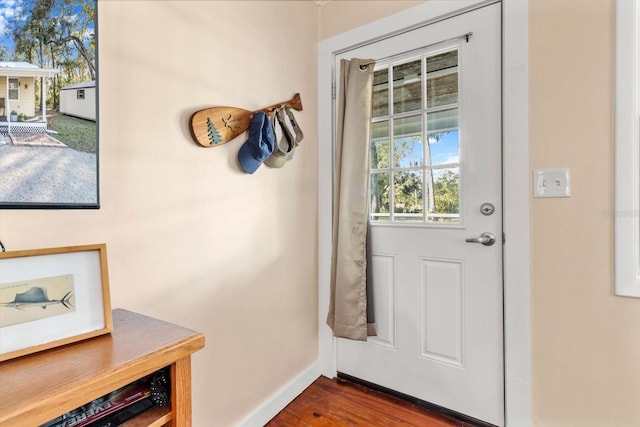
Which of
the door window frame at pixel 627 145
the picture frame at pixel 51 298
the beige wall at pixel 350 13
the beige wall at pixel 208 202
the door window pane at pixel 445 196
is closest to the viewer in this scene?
the picture frame at pixel 51 298

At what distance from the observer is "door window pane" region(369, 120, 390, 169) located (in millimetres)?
1750

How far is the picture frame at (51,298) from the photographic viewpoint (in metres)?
0.65

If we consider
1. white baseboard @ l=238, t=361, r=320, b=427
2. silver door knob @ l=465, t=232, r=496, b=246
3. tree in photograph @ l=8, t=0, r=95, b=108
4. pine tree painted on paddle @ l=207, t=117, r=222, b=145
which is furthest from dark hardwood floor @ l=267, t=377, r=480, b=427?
tree in photograph @ l=8, t=0, r=95, b=108

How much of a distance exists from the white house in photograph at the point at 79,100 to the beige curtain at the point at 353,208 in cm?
113

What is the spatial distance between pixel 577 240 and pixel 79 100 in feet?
5.92

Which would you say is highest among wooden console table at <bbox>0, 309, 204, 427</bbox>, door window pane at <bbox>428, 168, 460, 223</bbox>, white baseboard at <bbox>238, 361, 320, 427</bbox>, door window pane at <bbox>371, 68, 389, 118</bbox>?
door window pane at <bbox>371, 68, 389, 118</bbox>

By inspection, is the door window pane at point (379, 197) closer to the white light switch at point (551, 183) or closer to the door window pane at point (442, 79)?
the door window pane at point (442, 79)

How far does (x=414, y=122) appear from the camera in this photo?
1658 millimetres

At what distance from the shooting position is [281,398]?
164 centimetres

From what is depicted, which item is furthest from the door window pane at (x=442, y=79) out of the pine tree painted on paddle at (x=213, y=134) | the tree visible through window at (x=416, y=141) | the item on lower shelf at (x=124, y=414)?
the item on lower shelf at (x=124, y=414)

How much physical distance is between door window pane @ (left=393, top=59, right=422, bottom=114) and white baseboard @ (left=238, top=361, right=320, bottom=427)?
1549 millimetres

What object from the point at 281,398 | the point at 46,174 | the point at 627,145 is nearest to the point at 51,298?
the point at 46,174

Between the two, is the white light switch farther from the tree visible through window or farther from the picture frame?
the picture frame

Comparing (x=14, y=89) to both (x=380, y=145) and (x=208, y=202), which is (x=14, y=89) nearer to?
(x=208, y=202)
